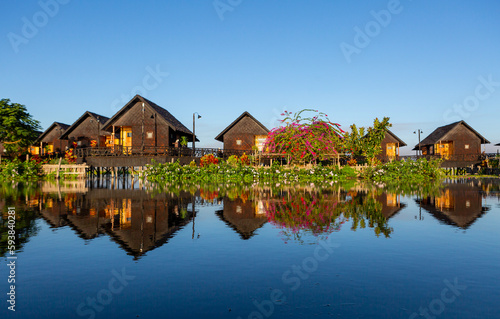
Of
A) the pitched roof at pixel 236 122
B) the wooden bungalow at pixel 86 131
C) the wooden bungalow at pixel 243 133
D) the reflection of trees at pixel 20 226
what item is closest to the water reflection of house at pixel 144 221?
the reflection of trees at pixel 20 226

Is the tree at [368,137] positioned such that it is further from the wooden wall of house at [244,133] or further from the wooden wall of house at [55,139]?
the wooden wall of house at [55,139]

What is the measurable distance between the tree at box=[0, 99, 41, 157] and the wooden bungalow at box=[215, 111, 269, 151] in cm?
2280

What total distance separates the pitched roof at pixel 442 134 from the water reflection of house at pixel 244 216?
4694 centimetres

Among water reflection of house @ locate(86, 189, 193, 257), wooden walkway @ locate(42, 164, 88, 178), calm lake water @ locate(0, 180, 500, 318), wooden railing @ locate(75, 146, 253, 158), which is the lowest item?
calm lake water @ locate(0, 180, 500, 318)

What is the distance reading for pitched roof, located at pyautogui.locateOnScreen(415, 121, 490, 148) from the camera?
52438mm

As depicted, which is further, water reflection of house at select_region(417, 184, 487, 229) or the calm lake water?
water reflection of house at select_region(417, 184, 487, 229)

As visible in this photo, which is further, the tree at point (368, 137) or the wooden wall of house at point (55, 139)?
the wooden wall of house at point (55, 139)

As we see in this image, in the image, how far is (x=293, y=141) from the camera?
34000 millimetres

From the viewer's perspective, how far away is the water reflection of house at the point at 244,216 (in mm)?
9312

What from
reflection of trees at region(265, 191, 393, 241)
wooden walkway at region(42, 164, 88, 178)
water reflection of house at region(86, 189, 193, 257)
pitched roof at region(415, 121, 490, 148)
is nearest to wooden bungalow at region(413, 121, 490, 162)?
pitched roof at region(415, 121, 490, 148)

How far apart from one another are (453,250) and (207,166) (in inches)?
988

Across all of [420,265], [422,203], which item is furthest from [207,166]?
[420,265]

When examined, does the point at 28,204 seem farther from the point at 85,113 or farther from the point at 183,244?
the point at 85,113

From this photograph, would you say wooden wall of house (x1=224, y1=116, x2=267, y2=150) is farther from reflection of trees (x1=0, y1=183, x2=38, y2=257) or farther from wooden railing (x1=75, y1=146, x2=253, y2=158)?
reflection of trees (x1=0, y1=183, x2=38, y2=257)
